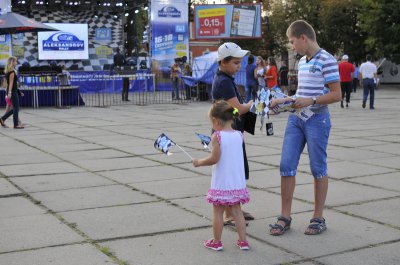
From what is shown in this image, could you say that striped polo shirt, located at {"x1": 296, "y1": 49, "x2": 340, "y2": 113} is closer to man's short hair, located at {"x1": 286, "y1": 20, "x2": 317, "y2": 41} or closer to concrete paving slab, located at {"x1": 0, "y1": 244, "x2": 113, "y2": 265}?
man's short hair, located at {"x1": 286, "y1": 20, "x2": 317, "y2": 41}

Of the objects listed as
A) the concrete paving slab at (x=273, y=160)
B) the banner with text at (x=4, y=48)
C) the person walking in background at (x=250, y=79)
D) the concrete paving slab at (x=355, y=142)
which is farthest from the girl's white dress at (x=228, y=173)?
the banner with text at (x=4, y=48)

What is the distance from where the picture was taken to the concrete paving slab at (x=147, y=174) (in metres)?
7.07

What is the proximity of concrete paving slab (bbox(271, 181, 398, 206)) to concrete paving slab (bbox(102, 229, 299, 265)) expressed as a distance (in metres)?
1.57

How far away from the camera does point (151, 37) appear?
2981cm

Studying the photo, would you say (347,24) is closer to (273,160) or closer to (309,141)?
(273,160)

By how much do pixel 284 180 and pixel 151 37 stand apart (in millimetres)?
25804

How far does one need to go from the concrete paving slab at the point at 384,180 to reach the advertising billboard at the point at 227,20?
85.9 ft

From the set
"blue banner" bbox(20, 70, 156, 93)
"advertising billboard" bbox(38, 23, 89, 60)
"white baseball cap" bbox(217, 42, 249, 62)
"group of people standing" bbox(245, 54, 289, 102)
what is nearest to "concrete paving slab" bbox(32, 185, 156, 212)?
"white baseball cap" bbox(217, 42, 249, 62)

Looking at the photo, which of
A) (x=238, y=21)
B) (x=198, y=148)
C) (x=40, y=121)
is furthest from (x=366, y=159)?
(x=238, y=21)

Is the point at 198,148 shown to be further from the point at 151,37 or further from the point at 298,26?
the point at 151,37

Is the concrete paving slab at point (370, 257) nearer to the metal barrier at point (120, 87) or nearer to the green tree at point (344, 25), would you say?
the metal barrier at point (120, 87)

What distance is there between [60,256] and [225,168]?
1404 millimetres

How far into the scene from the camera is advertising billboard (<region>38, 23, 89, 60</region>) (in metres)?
31.4

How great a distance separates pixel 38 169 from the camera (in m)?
7.82
